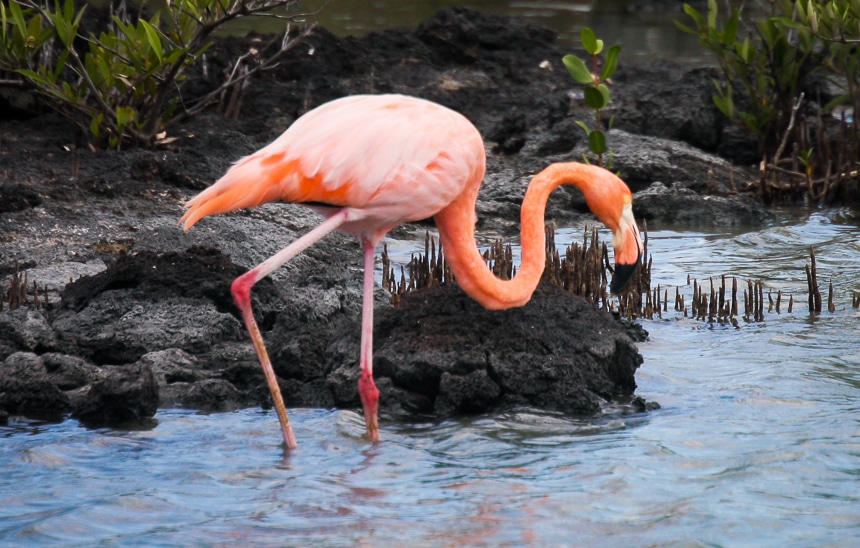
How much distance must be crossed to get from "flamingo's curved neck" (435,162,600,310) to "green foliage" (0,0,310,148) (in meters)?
3.34

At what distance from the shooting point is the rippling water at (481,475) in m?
4.30

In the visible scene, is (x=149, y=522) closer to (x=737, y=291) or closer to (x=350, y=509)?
(x=350, y=509)

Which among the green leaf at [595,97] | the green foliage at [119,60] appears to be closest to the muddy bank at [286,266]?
the green foliage at [119,60]

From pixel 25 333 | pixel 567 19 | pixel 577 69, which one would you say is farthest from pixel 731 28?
pixel 567 19

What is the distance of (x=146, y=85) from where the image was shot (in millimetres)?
9211

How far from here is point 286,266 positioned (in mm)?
7984

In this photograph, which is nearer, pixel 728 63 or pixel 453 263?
pixel 453 263

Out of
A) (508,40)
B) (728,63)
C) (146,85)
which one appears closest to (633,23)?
(508,40)

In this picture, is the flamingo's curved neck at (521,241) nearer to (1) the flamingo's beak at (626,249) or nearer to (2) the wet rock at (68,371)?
(1) the flamingo's beak at (626,249)

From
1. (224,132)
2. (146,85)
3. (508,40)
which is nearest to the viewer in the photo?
(146,85)

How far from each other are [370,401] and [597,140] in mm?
4631

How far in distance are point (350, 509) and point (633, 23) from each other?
65.2 feet

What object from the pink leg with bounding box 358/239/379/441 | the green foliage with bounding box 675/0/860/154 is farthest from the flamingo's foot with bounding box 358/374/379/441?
the green foliage with bounding box 675/0/860/154

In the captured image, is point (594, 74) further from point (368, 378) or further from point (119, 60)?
point (368, 378)
